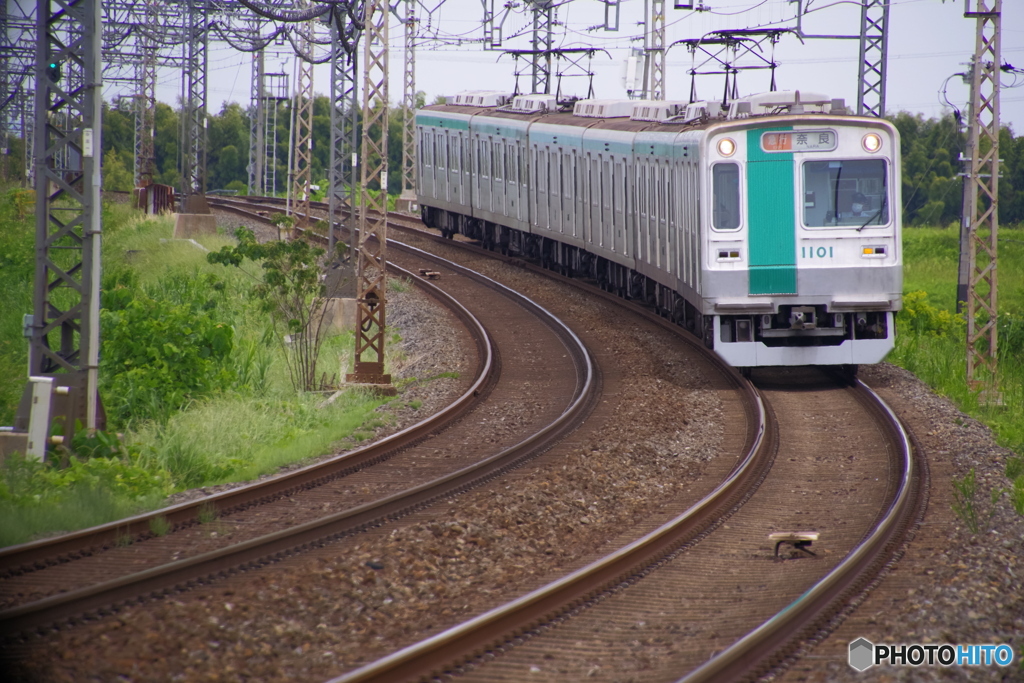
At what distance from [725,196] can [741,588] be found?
303 inches

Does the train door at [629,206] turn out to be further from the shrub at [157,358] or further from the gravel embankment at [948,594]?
the gravel embankment at [948,594]

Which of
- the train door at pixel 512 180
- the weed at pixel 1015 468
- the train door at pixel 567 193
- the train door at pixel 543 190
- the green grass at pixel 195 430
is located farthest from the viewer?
the train door at pixel 512 180

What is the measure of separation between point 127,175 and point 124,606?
222ft

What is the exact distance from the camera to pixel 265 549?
789 centimetres

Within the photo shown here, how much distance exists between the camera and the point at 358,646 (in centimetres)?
628

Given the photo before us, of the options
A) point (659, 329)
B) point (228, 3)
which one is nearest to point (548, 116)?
point (659, 329)

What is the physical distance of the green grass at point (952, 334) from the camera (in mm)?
14477

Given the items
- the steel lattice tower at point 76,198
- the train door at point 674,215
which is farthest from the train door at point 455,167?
the steel lattice tower at point 76,198

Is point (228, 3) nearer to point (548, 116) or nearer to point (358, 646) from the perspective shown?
point (548, 116)

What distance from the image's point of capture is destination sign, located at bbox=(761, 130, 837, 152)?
558 inches

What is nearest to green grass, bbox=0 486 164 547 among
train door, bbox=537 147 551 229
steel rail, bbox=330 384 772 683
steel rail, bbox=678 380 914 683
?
steel rail, bbox=330 384 772 683

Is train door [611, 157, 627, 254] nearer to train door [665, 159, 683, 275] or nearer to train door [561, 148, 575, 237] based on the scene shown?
train door [561, 148, 575, 237]

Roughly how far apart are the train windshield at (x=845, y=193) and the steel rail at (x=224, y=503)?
4.75 meters

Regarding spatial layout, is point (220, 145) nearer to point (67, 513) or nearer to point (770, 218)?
Answer: point (770, 218)
